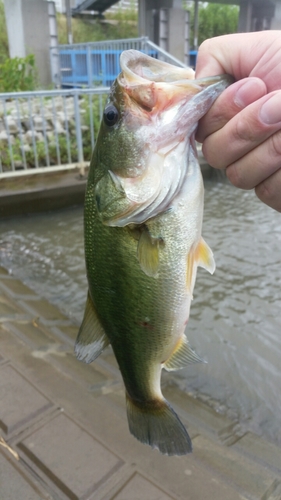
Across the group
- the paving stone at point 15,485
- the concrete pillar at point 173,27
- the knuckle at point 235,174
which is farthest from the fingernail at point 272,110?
the concrete pillar at point 173,27

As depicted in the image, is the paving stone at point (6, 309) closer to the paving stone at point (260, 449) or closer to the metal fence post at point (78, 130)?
the paving stone at point (260, 449)

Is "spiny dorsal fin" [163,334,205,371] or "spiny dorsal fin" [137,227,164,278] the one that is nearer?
"spiny dorsal fin" [137,227,164,278]

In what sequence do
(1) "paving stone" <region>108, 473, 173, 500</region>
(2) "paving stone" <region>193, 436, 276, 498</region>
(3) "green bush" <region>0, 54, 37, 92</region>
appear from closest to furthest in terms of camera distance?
(1) "paving stone" <region>108, 473, 173, 500</region>
(2) "paving stone" <region>193, 436, 276, 498</region>
(3) "green bush" <region>0, 54, 37, 92</region>

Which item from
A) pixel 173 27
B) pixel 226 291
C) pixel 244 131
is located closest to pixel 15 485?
pixel 244 131

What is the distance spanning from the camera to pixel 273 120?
1.18 meters

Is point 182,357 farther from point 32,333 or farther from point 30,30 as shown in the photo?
point 30,30

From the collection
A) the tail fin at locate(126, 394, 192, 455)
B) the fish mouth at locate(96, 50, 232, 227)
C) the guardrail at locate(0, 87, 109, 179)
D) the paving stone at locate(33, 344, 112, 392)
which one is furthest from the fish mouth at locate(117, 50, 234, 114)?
the guardrail at locate(0, 87, 109, 179)

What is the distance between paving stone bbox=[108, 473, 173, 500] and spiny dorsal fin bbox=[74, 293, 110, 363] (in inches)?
37.1

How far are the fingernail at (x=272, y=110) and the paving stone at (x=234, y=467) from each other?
6.05 ft

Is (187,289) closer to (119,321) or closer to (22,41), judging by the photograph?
(119,321)

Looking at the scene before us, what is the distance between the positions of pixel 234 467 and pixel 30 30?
44.2 feet

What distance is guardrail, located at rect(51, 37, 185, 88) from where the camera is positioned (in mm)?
11496

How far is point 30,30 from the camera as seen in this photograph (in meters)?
12.5

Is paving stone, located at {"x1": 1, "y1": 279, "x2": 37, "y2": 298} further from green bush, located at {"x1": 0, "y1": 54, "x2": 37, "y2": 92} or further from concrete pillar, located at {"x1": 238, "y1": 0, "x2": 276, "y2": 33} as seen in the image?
concrete pillar, located at {"x1": 238, "y1": 0, "x2": 276, "y2": 33}
